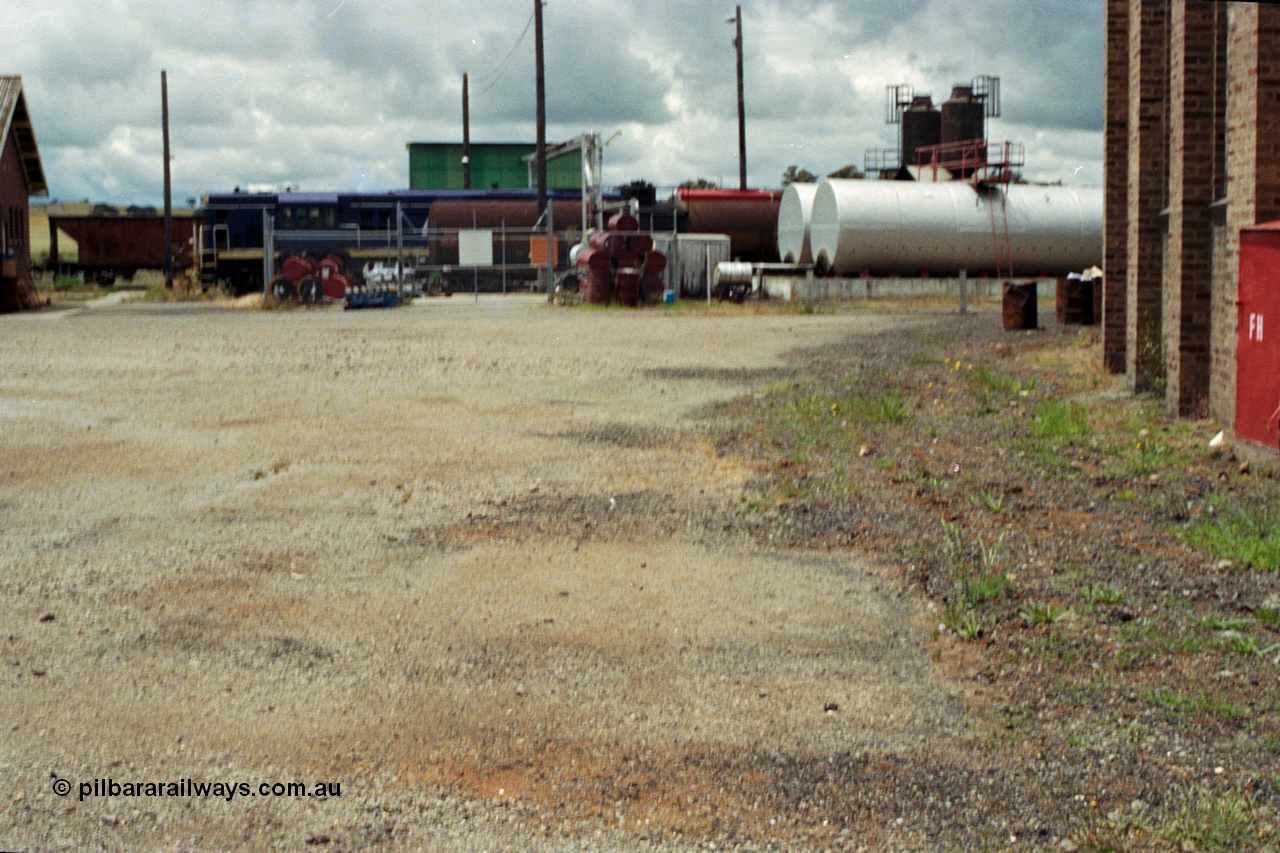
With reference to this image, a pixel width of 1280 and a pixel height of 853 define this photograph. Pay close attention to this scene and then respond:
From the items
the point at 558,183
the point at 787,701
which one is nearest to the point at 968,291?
the point at 787,701

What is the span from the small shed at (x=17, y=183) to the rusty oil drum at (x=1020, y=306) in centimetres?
2584

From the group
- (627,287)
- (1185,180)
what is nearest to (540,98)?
(627,287)

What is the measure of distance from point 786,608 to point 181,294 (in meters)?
39.6

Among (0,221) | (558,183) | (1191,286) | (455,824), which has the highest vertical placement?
(558,183)

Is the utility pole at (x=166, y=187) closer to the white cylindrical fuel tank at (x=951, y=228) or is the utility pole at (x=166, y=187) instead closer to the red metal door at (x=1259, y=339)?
the white cylindrical fuel tank at (x=951, y=228)

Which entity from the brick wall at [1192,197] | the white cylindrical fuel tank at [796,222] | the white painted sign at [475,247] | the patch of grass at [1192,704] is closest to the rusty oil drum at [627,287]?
the white cylindrical fuel tank at [796,222]

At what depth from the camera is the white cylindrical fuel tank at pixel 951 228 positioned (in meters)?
37.0

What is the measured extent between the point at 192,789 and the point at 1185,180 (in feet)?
34.7

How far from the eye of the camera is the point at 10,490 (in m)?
8.84

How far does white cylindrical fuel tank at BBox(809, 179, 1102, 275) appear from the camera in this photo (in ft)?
121

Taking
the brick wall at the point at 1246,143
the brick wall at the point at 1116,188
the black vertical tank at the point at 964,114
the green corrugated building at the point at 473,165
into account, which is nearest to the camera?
the brick wall at the point at 1246,143

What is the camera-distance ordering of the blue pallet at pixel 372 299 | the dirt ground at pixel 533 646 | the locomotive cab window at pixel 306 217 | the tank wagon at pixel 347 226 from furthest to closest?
the locomotive cab window at pixel 306 217 < the tank wagon at pixel 347 226 < the blue pallet at pixel 372 299 < the dirt ground at pixel 533 646

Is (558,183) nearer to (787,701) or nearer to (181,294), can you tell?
(181,294)

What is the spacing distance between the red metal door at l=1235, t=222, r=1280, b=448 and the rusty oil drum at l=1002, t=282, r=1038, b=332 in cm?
1263
